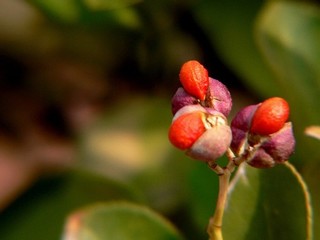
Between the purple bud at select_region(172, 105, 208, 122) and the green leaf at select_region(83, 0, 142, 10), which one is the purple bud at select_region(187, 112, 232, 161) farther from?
the green leaf at select_region(83, 0, 142, 10)

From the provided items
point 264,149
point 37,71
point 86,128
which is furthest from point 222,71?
point 264,149

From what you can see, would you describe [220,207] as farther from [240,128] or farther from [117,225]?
[117,225]

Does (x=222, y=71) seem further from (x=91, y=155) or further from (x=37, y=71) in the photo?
(x=37, y=71)

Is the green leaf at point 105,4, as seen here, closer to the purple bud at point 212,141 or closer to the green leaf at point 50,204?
the green leaf at point 50,204

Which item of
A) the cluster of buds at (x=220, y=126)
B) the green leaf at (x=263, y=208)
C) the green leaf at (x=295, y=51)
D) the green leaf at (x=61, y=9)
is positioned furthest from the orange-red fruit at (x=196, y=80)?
the green leaf at (x=61, y=9)

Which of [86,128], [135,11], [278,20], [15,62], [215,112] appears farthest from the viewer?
[15,62]

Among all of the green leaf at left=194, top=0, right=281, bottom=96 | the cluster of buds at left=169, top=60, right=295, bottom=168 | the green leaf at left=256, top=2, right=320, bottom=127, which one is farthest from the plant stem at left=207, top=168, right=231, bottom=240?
the green leaf at left=194, top=0, right=281, bottom=96
